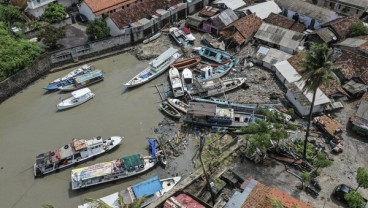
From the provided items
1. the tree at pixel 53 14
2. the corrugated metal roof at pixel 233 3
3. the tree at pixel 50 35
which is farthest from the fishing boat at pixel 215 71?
the tree at pixel 53 14

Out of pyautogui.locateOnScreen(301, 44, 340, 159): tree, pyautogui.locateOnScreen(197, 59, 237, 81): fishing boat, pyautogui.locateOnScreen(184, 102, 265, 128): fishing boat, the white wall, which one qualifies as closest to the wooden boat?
the white wall

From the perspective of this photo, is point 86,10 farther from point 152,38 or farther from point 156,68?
point 156,68

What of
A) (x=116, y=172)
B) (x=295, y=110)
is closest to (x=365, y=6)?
(x=295, y=110)

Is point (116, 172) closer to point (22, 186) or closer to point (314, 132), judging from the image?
point (22, 186)

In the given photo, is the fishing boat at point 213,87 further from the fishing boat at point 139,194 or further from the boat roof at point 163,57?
the fishing boat at point 139,194

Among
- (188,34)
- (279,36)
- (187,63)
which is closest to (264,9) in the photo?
(279,36)
